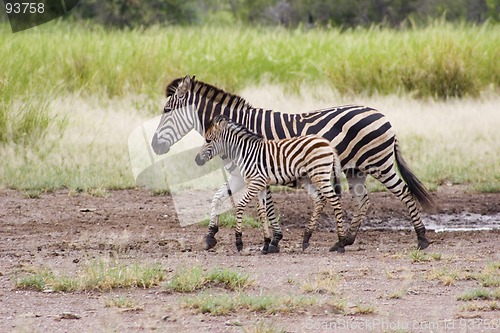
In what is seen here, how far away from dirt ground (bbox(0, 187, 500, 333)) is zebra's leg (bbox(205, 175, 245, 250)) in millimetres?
130

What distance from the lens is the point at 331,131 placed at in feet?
27.9

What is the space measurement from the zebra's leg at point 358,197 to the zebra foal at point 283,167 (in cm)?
56

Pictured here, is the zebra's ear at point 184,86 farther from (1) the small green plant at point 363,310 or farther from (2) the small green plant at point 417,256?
(1) the small green plant at point 363,310

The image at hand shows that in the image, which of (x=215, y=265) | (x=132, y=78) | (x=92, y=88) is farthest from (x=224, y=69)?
(x=215, y=265)

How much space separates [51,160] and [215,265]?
5.41 m

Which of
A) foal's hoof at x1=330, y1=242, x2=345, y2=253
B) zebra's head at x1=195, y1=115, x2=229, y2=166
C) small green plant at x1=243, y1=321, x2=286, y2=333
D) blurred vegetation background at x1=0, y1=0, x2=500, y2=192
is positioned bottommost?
blurred vegetation background at x1=0, y1=0, x2=500, y2=192

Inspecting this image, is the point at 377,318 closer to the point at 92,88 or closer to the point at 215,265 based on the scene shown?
the point at 215,265

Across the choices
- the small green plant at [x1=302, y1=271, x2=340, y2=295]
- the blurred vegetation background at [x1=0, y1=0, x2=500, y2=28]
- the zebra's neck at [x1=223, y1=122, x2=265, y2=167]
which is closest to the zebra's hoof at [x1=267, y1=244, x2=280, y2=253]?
the zebra's neck at [x1=223, y1=122, x2=265, y2=167]

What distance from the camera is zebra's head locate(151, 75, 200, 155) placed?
8.96 meters

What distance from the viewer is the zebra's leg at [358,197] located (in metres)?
8.74

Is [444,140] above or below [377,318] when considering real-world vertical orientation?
below

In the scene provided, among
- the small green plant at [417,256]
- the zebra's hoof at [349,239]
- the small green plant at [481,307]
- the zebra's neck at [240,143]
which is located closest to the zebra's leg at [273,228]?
the zebra's neck at [240,143]

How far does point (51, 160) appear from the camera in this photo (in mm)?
12180

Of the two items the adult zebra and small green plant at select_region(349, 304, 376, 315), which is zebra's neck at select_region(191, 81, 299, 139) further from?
small green plant at select_region(349, 304, 376, 315)
